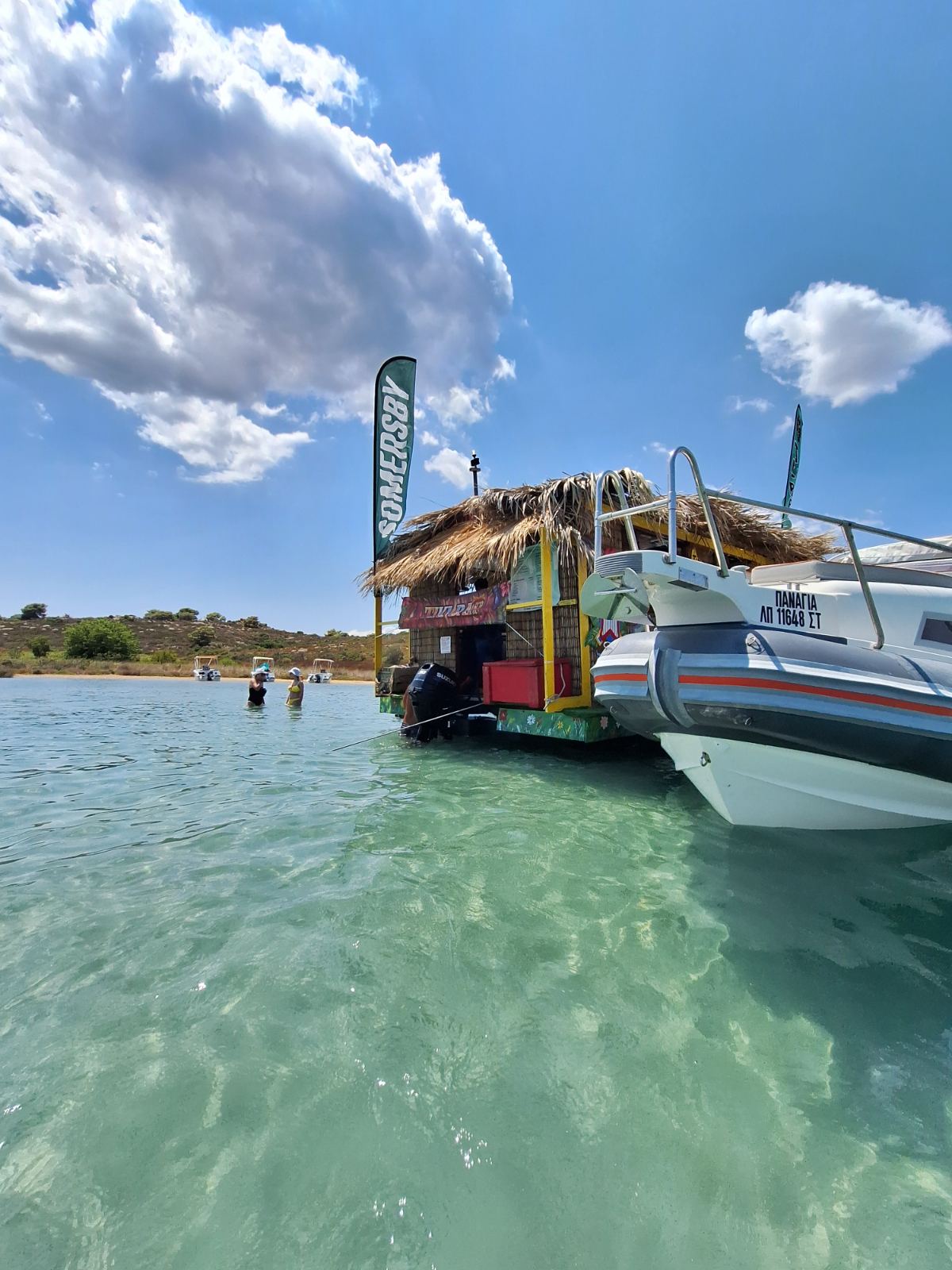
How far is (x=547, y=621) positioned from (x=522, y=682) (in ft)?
3.18

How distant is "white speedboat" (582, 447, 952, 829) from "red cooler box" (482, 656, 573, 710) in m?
3.36

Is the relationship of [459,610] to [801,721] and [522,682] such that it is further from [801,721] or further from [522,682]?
[801,721]

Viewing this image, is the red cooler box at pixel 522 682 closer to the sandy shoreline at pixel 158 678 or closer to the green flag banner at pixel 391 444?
the green flag banner at pixel 391 444

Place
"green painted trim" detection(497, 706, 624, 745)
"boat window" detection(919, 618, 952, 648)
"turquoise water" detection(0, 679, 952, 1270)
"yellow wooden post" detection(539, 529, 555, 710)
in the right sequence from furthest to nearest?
"yellow wooden post" detection(539, 529, 555, 710)
"green painted trim" detection(497, 706, 624, 745)
"boat window" detection(919, 618, 952, 648)
"turquoise water" detection(0, 679, 952, 1270)

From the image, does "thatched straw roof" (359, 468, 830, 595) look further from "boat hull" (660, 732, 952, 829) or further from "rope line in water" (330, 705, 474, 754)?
"boat hull" (660, 732, 952, 829)

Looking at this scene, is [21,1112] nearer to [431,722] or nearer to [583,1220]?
[583,1220]

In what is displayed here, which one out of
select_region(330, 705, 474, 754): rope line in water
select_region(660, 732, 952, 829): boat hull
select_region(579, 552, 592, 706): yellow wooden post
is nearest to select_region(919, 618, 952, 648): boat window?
select_region(660, 732, 952, 829): boat hull

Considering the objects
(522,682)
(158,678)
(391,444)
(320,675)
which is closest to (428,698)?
(522,682)

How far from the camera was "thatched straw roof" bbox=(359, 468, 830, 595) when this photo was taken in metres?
7.74

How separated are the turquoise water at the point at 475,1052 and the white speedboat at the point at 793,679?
1.89 ft

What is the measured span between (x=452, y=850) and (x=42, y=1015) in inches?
97.6

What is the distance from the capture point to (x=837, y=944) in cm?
283

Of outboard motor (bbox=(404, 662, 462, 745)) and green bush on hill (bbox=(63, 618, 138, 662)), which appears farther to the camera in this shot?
green bush on hill (bbox=(63, 618, 138, 662))

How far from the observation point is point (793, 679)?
10.6 ft
